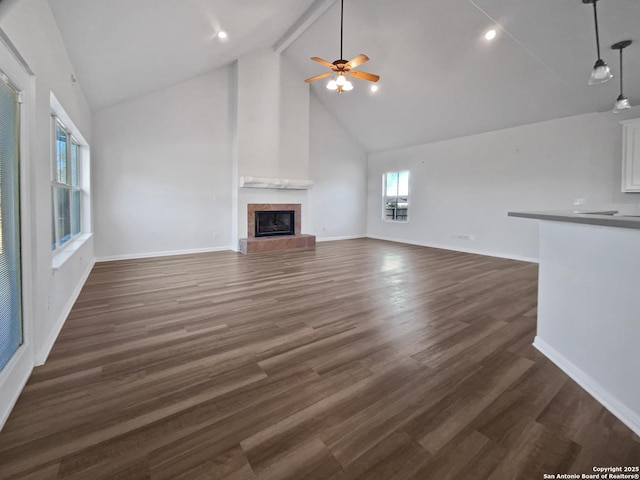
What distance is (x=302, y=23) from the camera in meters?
5.62

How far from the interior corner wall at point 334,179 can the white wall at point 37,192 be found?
606 cm

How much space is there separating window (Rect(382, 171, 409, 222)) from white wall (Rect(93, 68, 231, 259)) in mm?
4551

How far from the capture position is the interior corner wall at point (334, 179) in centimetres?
830

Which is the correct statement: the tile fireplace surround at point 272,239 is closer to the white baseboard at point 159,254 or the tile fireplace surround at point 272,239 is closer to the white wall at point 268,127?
the white wall at point 268,127

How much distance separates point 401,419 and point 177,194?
6.07 metres

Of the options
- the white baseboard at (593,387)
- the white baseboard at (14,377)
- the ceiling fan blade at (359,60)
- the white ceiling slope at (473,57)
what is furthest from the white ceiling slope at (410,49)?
the white baseboard at (593,387)

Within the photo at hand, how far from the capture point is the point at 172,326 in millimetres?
2701

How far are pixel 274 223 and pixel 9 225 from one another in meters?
5.73

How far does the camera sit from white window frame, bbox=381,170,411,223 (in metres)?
8.30

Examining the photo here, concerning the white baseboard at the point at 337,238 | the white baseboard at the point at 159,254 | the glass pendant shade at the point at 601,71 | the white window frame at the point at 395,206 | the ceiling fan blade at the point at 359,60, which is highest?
the ceiling fan blade at the point at 359,60

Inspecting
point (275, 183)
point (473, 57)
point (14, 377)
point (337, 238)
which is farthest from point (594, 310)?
point (337, 238)

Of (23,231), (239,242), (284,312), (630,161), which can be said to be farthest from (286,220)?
(630,161)

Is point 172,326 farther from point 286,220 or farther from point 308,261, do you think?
point 286,220

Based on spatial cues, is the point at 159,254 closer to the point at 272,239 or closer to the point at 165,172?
the point at 165,172
